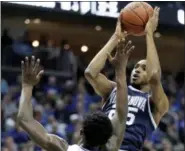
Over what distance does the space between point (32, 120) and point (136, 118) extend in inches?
68.0

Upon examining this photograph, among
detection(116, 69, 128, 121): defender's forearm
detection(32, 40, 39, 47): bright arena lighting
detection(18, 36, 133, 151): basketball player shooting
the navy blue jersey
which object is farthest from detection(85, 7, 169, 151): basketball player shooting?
detection(32, 40, 39, 47): bright arena lighting

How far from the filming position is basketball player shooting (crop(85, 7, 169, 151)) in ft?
18.5

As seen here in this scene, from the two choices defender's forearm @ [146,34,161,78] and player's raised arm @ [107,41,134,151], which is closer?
player's raised arm @ [107,41,134,151]

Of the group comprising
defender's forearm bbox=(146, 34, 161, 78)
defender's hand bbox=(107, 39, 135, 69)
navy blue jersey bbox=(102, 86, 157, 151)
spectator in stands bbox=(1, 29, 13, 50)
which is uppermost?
defender's hand bbox=(107, 39, 135, 69)

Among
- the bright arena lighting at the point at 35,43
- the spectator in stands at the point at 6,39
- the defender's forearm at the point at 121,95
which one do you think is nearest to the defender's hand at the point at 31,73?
the defender's forearm at the point at 121,95

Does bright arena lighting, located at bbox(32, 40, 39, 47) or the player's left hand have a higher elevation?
the player's left hand

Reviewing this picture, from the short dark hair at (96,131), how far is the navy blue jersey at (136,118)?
140 centimetres

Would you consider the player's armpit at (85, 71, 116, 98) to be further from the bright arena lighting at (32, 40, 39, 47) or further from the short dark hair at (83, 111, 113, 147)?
the bright arena lighting at (32, 40, 39, 47)

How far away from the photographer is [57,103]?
1241 cm

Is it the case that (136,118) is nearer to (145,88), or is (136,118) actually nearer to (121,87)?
(145,88)

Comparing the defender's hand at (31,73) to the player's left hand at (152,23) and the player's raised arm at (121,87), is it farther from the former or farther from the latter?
the player's left hand at (152,23)

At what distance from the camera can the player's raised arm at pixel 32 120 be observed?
411 centimetres

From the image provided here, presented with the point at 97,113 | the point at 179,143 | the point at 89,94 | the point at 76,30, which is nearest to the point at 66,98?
the point at 89,94

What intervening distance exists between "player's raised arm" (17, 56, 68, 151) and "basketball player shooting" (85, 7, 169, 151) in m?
1.46
